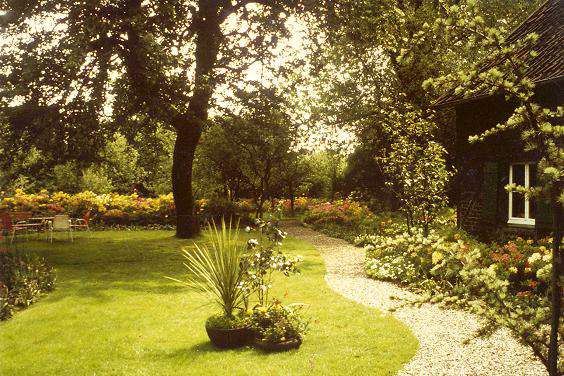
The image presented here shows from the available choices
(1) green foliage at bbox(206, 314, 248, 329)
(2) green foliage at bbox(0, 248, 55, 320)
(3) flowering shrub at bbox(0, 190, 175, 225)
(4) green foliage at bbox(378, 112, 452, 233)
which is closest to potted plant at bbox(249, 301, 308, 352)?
(1) green foliage at bbox(206, 314, 248, 329)

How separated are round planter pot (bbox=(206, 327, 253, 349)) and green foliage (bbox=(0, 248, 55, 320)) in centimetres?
349

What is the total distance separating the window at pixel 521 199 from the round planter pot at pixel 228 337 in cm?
698

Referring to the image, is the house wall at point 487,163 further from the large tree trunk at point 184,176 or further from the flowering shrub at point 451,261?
the large tree trunk at point 184,176

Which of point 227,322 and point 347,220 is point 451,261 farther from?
point 347,220

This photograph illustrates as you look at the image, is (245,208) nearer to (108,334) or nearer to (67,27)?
(67,27)

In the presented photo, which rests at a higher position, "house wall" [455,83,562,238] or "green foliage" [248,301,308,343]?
"house wall" [455,83,562,238]

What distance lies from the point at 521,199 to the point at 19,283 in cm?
1013

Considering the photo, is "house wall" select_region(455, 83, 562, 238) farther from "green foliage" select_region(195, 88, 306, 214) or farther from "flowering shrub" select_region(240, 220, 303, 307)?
"flowering shrub" select_region(240, 220, 303, 307)

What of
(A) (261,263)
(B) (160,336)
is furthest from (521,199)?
(B) (160,336)

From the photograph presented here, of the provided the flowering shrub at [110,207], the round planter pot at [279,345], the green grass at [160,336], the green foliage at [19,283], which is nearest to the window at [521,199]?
the green grass at [160,336]

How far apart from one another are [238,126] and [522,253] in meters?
9.20

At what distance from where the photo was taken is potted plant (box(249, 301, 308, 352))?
602 centimetres

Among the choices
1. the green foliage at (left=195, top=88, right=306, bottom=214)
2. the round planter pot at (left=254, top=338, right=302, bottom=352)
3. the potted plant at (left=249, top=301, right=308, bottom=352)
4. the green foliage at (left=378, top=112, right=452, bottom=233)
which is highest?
the green foliage at (left=195, top=88, right=306, bottom=214)

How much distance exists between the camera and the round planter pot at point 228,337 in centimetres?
609
